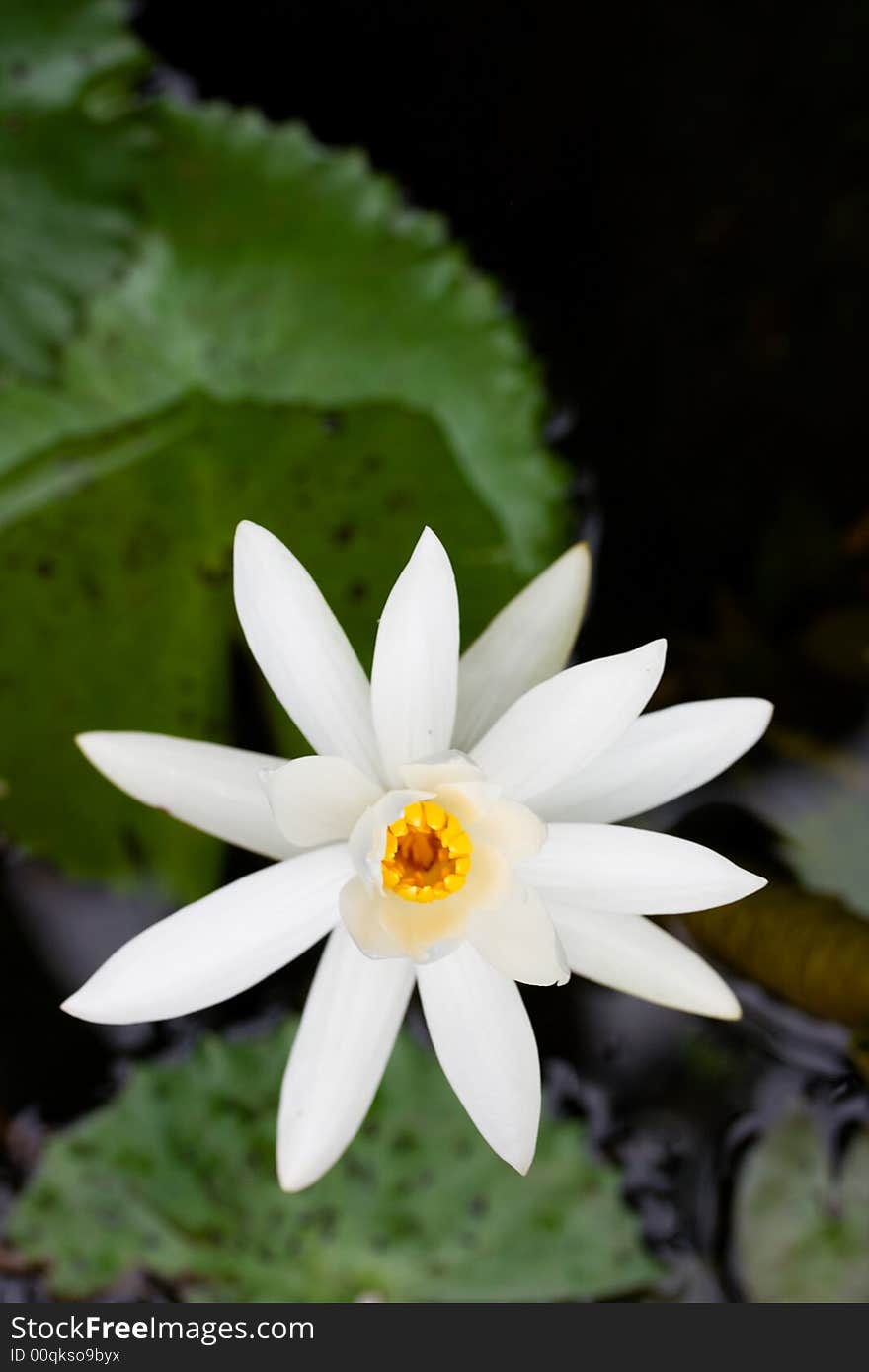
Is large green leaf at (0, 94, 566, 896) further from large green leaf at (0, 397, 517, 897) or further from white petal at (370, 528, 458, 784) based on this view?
white petal at (370, 528, 458, 784)

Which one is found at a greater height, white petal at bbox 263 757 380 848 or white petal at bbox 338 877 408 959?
white petal at bbox 263 757 380 848

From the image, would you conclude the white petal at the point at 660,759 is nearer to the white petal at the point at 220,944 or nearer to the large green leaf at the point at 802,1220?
the white petal at the point at 220,944

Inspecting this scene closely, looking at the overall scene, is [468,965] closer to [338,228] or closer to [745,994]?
[745,994]

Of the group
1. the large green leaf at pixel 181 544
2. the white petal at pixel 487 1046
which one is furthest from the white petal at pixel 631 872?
the large green leaf at pixel 181 544

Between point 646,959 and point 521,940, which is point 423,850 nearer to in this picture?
point 521,940

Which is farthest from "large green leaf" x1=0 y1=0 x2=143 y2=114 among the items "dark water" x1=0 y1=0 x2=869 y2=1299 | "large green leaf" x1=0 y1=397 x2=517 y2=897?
"large green leaf" x1=0 y1=397 x2=517 y2=897
